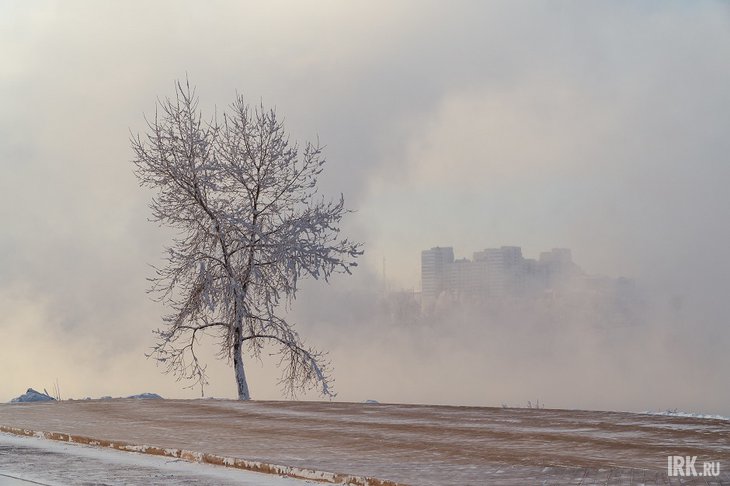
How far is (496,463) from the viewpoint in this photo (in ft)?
31.9

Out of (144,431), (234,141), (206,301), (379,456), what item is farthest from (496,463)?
(234,141)

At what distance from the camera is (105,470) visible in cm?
1029

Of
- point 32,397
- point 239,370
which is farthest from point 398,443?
point 239,370

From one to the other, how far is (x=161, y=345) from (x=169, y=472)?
57.3ft

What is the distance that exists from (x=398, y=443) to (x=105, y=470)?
3.51 m

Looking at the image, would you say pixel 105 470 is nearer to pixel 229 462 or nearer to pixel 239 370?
pixel 229 462

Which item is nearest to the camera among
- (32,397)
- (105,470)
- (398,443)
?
(105,470)

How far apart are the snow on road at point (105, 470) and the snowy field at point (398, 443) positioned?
0.07 ft

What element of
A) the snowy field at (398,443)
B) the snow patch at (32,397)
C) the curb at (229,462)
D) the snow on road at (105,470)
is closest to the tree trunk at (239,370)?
the snow patch at (32,397)

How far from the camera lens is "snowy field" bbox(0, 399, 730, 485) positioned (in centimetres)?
927

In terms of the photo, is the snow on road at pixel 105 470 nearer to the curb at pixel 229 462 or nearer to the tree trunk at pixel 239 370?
the curb at pixel 229 462

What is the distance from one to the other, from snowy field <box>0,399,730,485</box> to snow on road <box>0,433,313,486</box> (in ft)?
0.07

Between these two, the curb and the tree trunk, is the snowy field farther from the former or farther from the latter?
the tree trunk

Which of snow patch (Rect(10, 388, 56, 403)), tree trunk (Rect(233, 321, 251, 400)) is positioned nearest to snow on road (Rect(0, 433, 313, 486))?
snow patch (Rect(10, 388, 56, 403))
